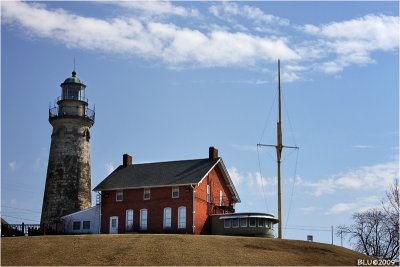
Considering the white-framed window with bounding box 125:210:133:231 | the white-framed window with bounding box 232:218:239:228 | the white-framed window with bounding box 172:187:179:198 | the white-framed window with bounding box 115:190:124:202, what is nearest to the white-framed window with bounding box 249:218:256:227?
the white-framed window with bounding box 232:218:239:228

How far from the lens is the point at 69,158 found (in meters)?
58.7

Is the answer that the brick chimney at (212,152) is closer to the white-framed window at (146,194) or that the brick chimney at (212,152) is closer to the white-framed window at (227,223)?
the white-framed window at (146,194)

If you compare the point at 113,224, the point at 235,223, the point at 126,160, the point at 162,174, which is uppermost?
the point at 126,160

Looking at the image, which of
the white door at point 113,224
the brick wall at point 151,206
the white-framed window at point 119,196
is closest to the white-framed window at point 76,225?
the brick wall at point 151,206

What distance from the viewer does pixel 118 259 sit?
36.0m

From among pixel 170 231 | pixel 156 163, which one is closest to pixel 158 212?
pixel 170 231

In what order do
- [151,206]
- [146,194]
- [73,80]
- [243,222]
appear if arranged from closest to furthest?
1. [243,222]
2. [151,206]
3. [146,194]
4. [73,80]

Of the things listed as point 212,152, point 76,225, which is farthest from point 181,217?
point 76,225

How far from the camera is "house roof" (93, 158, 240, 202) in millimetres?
53875

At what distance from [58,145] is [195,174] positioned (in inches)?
587

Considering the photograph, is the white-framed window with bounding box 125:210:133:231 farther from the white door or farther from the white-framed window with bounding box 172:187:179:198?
the white-framed window with bounding box 172:187:179:198

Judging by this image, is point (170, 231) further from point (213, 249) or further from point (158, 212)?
point (213, 249)

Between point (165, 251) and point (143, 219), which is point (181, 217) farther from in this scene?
point (165, 251)

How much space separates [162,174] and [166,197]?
3358 mm
